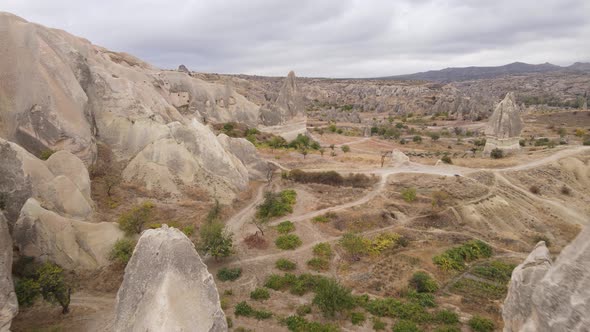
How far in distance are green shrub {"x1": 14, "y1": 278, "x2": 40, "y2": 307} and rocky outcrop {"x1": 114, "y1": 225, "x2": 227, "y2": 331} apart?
272 inches

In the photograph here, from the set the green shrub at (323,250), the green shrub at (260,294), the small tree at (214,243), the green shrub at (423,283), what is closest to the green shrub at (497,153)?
the green shrub at (423,283)

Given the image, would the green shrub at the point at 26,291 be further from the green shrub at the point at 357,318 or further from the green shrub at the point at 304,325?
the green shrub at the point at 357,318

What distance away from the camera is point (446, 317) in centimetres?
2000

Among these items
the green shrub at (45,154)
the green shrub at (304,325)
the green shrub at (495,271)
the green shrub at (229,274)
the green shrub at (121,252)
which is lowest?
the green shrub at (495,271)

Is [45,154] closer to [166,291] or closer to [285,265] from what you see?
[285,265]

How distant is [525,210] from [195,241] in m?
32.7

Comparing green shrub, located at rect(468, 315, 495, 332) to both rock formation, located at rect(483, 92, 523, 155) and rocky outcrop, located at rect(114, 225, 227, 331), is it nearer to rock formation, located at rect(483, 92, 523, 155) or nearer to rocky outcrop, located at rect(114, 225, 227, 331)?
rocky outcrop, located at rect(114, 225, 227, 331)

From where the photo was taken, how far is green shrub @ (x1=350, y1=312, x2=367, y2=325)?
1964cm

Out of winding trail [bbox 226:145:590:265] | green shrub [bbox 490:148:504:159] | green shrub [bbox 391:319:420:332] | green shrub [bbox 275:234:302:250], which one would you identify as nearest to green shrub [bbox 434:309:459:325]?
green shrub [bbox 391:319:420:332]

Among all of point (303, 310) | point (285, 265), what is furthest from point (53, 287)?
point (285, 265)

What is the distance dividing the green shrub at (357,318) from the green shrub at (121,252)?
519 inches

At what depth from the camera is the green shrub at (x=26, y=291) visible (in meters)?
17.0

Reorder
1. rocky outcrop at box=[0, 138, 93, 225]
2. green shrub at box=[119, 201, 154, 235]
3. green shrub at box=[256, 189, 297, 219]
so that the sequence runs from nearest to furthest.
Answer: rocky outcrop at box=[0, 138, 93, 225] < green shrub at box=[119, 201, 154, 235] < green shrub at box=[256, 189, 297, 219]

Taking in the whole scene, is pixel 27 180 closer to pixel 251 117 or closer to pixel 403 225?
pixel 403 225
